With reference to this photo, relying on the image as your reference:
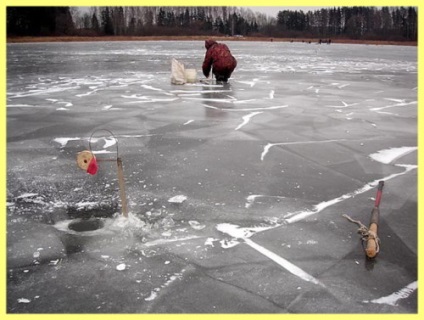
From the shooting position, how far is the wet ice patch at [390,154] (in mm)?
6207

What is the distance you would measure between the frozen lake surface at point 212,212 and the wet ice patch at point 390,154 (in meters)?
0.04

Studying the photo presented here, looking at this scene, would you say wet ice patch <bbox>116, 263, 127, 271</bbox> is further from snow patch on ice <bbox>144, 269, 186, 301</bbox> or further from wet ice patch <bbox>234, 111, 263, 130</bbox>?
wet ice patch <bbox>234, 111, 263, 130</bbox>

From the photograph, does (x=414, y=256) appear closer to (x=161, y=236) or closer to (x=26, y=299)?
(x=161, y=236)

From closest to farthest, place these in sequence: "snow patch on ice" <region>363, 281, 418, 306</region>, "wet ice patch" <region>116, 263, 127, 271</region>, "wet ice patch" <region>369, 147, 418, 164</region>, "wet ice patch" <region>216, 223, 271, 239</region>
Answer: "snow patch on ice" <region>363, 281, 418, 306</region> < "wet ice patch" <region>116, 263, 127, 271</region> < "wet ice patch" <region>216, 223, 271, 239</region> < "wet ice patch" <region>369, 147, 418, 164</region>

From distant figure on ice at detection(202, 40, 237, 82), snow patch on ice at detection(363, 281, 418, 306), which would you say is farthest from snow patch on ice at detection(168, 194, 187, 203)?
distant figure on ice at detection(202, 40, 237, 82)

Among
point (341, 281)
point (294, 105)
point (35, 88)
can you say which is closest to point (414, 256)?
point (341, 281)

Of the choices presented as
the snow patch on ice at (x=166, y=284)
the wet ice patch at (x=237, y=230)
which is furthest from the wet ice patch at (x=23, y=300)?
the wet ice patch at (x=237, y=230)

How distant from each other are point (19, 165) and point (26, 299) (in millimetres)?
3325

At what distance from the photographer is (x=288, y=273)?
328 cm

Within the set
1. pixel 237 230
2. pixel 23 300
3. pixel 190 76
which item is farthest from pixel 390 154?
pixel 190 76

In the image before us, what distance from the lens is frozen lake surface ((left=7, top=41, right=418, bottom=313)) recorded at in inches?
120

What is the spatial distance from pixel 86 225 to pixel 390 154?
4623 millimetres

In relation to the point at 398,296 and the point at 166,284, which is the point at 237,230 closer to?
the point at 166,284

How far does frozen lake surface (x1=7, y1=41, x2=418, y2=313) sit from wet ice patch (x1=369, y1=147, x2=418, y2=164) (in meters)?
0.04
